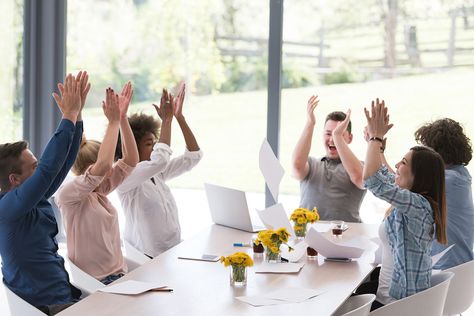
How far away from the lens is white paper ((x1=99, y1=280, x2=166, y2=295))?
316 cm

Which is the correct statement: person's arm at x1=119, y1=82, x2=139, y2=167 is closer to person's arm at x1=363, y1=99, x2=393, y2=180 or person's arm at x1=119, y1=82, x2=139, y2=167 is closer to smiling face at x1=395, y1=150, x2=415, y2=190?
person's arm at x1=363, y1=99, x2=393, y2=180

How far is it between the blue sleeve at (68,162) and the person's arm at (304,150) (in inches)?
65.2

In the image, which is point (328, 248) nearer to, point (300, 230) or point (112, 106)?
point (300, 230)

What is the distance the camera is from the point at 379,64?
6000 mm

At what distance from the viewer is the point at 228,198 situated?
4.48 meters

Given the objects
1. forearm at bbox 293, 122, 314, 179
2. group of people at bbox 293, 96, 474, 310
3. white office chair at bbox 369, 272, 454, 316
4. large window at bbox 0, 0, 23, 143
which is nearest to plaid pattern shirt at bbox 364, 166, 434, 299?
group of people at bbox 293, 96, 474, 310

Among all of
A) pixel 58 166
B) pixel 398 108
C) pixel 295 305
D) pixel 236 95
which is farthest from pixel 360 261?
pixel 236 95

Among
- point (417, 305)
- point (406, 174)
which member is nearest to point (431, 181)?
point (406, 174)

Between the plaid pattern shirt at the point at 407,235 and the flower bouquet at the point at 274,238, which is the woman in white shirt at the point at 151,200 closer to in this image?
the flower bouquet at the point at 274,238

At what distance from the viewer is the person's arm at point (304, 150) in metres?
4.92

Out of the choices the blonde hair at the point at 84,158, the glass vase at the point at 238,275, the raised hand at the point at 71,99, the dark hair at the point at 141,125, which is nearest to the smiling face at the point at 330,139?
the dark hair at the point at 141,125

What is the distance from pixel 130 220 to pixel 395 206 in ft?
5.37

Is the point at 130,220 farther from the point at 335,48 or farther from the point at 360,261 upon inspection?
the point at 335,48

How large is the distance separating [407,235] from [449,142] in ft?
3.44
